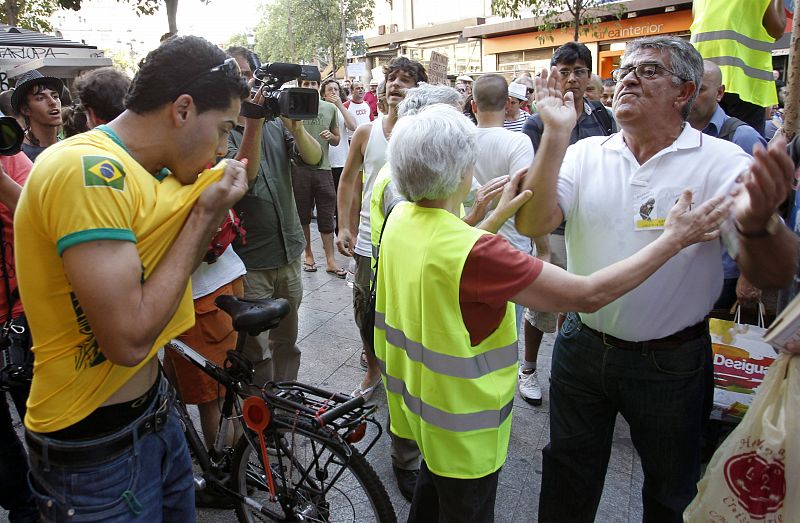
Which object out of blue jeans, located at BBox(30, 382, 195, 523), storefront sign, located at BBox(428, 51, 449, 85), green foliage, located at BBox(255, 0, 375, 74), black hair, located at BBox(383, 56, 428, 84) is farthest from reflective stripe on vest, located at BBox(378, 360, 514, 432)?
green foliage, located at BBox(255, 0, 375, 74)

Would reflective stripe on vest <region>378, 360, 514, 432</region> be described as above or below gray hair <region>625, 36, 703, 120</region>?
below

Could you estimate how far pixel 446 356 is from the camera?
176 cm

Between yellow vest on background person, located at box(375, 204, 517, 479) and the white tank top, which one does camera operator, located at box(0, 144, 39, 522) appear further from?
the white tank top

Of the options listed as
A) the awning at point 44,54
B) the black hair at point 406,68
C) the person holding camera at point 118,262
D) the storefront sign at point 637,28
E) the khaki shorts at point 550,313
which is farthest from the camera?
the storefront sign at point 637,28

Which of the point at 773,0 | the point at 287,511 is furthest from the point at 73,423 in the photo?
the point at 773,0

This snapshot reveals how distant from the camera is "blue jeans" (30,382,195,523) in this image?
1478mm

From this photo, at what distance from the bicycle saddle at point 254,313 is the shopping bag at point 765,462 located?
5.48 feet

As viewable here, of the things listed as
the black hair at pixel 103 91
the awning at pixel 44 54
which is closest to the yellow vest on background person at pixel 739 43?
the black hair at pixel 103 91

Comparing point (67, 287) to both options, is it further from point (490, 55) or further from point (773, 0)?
point (490, 55)

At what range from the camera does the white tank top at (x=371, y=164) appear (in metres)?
3.80

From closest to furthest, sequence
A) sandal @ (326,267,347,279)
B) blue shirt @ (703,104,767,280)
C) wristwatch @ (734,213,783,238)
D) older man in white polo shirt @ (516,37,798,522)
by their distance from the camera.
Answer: wristwatch @ (734,213,783,238), older man in white polo shirt @ (516,37,798,522), blue shirt @ (703,104,767,280), sandal @ (326,267,347,279)

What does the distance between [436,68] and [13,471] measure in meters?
4.75

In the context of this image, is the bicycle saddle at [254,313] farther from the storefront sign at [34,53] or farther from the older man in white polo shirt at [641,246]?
the storefront sign at [34,53]

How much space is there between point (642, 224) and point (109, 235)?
64.8 inches
